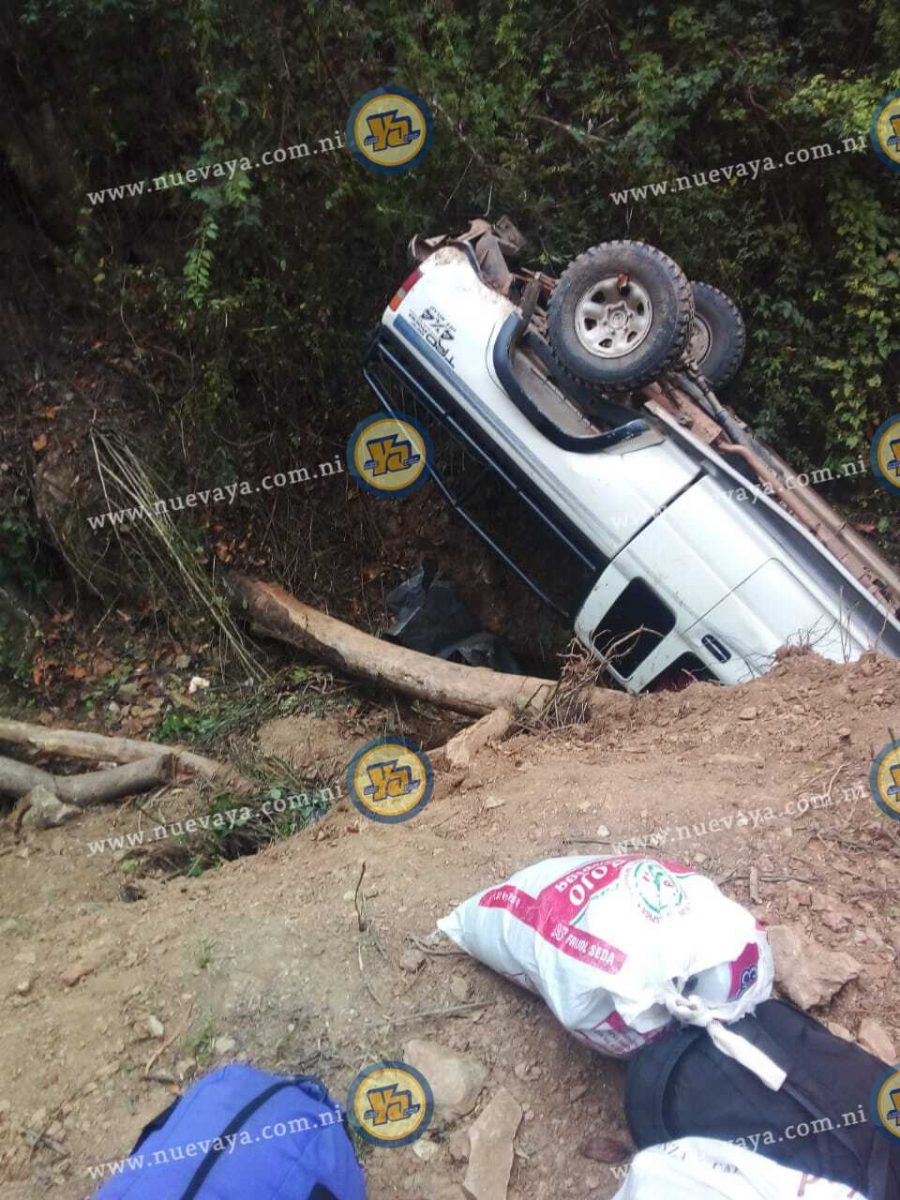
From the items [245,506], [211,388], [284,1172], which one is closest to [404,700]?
[245,506]

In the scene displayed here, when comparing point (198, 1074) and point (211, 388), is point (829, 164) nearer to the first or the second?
point (211, 388)

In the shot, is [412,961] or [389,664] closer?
[412,961]

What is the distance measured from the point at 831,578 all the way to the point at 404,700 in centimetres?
250

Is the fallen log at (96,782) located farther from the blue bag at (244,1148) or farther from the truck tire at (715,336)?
the truck tire at (715,336)

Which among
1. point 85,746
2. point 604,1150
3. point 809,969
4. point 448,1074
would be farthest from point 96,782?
point 809,969

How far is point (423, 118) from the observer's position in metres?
5.30

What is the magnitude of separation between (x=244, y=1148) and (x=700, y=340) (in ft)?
16.2

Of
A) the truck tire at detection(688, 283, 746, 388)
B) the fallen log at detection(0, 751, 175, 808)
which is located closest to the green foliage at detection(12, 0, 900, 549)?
the truck tire at detection(688, 283, 746, 388)

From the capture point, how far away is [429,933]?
8.71ft

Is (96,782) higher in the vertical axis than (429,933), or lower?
higher

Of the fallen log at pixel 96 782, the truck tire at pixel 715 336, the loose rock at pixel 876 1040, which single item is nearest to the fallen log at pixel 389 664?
the fallen log at pixel 96 782

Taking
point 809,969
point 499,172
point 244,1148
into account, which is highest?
point 499,172

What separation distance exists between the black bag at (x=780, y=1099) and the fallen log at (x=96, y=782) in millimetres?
3270

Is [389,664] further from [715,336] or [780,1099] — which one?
[780,1099]
